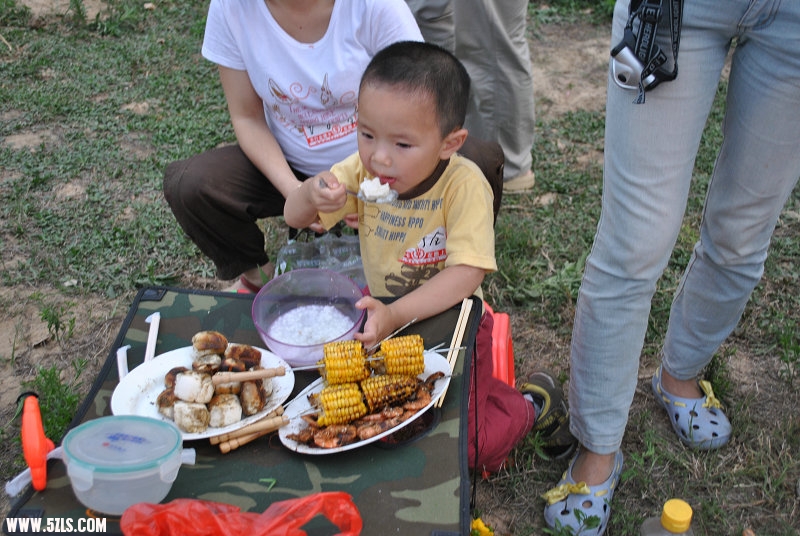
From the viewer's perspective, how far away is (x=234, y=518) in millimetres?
1632

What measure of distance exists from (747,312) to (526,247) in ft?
3.41

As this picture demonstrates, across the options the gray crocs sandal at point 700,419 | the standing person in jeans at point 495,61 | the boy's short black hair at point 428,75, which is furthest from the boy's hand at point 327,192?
the standing person in jeans at point 495,61

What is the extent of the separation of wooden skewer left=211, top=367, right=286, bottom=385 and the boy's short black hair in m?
0.85

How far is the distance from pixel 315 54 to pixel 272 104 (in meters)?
0.27

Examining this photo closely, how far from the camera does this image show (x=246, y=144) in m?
2.80

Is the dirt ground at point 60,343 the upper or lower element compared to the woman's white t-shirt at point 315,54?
lower

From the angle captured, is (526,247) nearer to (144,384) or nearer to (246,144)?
(246,144)

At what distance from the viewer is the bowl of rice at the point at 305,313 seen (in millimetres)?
2270

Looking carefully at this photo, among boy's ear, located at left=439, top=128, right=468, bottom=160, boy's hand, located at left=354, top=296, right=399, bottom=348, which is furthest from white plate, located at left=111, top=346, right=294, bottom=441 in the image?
boy's ear, located at left=439, top=128, right=468, bottom=160

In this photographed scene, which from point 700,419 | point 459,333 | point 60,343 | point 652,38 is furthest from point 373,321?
point 60,343

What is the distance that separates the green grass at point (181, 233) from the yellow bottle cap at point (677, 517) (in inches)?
14.8

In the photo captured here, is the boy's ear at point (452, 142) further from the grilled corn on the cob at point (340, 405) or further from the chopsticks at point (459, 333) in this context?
the grilled corn on the cob at point (340, 405)

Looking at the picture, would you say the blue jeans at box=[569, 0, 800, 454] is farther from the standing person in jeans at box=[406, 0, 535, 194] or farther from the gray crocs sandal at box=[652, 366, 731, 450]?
the standing person in jeans at box=[406, 0, 535, 194]

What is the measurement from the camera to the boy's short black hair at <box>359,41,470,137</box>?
2086mm
